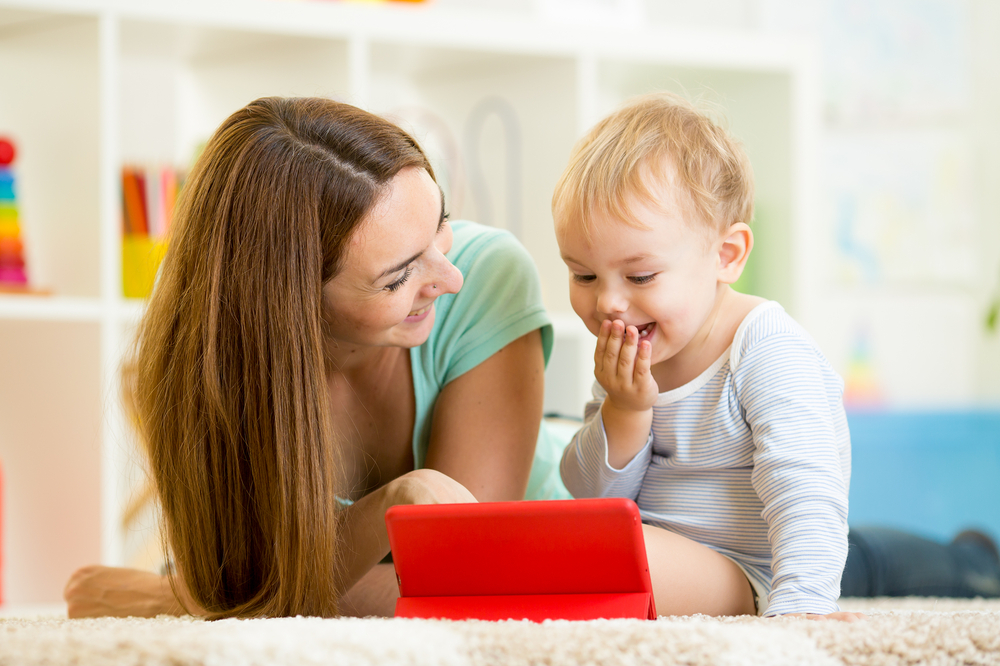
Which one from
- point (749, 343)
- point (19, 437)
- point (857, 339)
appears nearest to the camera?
point (749, 343)

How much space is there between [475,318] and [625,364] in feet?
0.83

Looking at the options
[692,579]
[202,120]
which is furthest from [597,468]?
[202,120]

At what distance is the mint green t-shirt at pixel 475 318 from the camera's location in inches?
42.6

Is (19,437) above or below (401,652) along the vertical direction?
below

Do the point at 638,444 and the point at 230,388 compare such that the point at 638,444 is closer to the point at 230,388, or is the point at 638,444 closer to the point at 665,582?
the point at 665,582

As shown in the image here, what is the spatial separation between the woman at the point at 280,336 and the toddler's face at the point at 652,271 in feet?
0.48

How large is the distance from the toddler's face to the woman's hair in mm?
220

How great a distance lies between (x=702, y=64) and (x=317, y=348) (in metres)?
1.59

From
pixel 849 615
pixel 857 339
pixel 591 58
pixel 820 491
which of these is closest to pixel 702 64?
pixel 591 58

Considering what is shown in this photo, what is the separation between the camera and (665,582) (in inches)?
33.7

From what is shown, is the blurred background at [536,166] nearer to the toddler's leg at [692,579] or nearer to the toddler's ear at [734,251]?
the toddler's ear at [734,251]

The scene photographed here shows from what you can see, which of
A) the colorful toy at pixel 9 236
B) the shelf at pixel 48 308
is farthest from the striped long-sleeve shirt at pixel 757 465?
the colorful toy at pixel 9 236

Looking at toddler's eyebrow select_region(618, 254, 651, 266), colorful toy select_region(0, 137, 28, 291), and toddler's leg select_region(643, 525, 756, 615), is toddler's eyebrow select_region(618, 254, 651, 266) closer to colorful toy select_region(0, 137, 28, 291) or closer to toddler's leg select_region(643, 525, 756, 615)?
toddler's leg select_region(643, 525, 756, 615)

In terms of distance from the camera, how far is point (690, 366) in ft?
3.19
